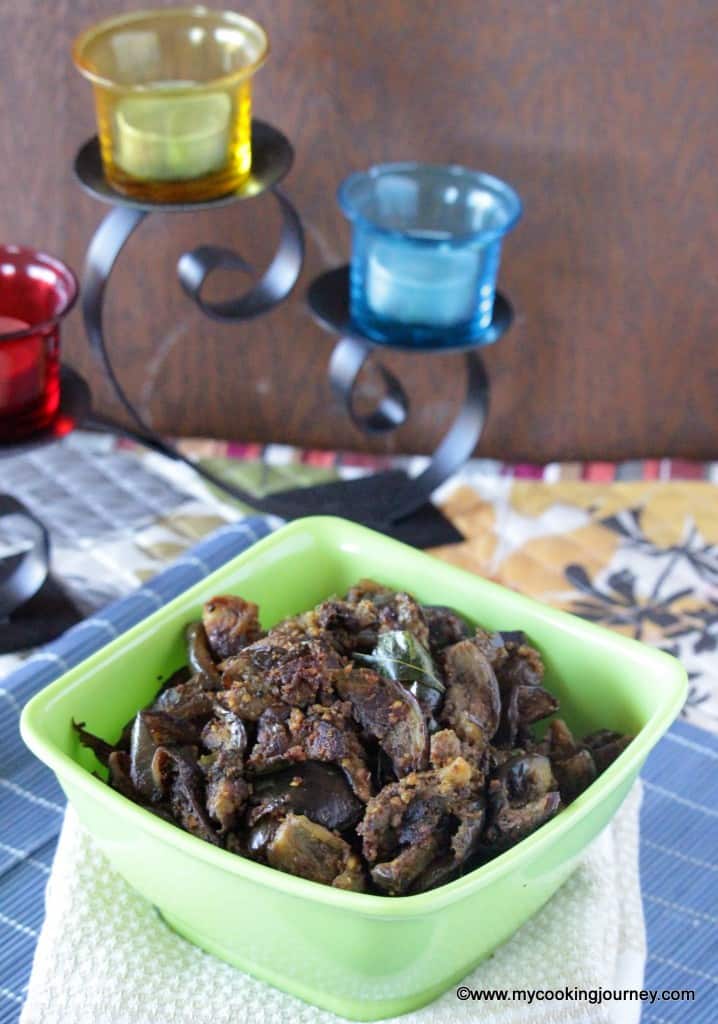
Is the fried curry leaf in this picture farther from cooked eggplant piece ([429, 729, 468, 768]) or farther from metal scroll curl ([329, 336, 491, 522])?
metal scroll curl ([329, 336, 491, 522])

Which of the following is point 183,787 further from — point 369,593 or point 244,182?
point 244,182

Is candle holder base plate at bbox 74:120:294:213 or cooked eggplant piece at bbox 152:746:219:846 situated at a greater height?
candle holder base plate at bbox 74:120:294:213

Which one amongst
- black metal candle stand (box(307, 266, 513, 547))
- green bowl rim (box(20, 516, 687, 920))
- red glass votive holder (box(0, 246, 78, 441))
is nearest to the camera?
green bowl rim (box(20, 516, 687, 920))

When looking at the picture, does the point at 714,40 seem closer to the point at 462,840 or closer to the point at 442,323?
the point at 442,323

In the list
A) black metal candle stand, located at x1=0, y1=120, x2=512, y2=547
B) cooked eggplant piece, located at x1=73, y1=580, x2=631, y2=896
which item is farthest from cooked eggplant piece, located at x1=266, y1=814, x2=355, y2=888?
black metal candle stand, located at x1=0, y1=120, x2=512, y2=547

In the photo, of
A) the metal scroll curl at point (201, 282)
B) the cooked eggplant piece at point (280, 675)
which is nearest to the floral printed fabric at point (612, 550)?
the metal scroll curl at point (201, 282)

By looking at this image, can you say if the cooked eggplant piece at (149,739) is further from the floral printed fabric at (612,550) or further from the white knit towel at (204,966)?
the floral printed fabric at (612,550)
